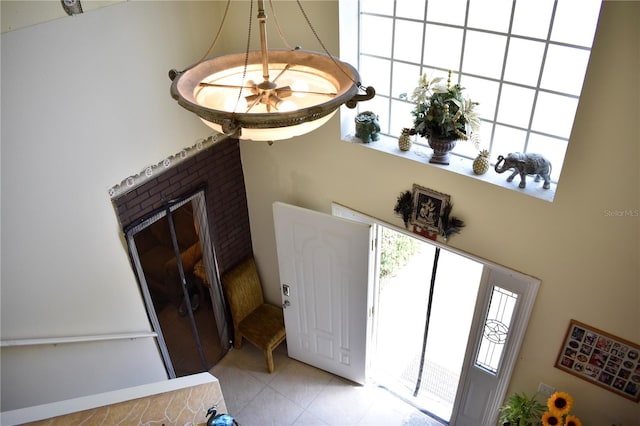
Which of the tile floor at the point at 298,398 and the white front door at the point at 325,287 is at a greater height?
the white front door at the point at 325,287

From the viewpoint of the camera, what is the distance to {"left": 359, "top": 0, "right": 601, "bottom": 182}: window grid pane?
9.52ft

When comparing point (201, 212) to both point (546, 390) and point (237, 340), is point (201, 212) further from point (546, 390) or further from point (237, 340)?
point (546, 390)

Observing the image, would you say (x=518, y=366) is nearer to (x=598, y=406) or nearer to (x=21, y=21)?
(x=598, y=406)

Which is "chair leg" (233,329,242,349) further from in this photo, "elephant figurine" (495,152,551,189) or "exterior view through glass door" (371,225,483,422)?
"elephant figurine" (495,152,551,189)

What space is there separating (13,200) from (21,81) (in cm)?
71

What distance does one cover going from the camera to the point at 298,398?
4965 mm

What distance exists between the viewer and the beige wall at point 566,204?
8.65 ft

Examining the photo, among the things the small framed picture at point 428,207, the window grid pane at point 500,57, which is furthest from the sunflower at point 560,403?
the window grid pane at point 500,57

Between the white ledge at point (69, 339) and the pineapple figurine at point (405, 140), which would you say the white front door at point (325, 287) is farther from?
the white ledge at point (69, 339)

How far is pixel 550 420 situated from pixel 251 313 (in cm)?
303

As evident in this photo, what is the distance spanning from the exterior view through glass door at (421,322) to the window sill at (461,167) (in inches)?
30.9

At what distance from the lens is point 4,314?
124 inches

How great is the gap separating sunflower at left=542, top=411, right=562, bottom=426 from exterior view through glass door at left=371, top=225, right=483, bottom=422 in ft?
4.08

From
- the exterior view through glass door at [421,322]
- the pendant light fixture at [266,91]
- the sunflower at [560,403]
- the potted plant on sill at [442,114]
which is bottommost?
the exterior view through glass door at [421,322]
